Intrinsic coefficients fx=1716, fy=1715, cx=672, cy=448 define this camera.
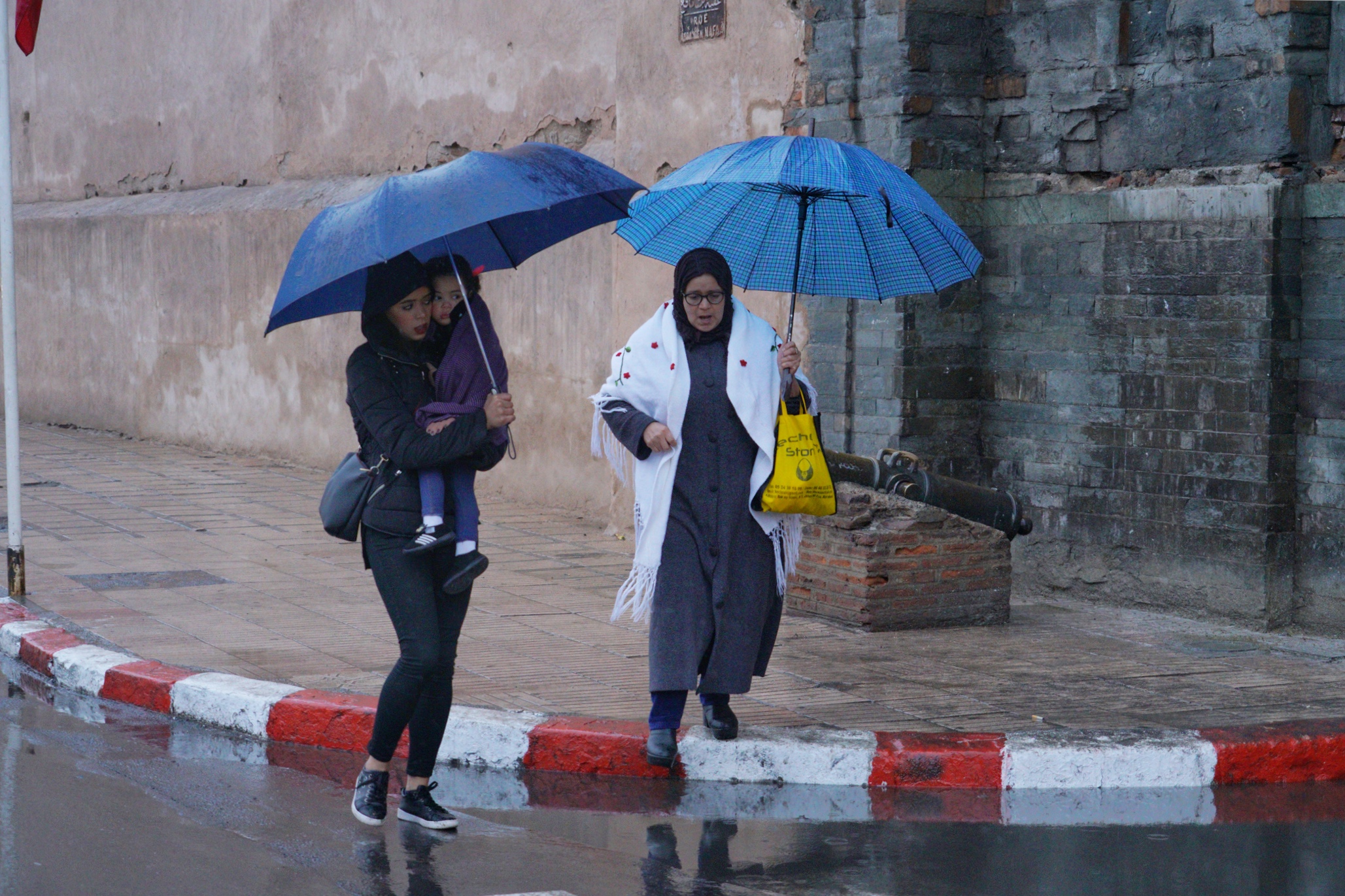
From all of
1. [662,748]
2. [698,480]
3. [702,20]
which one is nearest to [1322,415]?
[698,480]

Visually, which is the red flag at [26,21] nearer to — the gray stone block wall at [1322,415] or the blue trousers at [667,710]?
the blue trousers at [667,710]

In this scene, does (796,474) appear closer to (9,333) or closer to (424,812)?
(424,812)

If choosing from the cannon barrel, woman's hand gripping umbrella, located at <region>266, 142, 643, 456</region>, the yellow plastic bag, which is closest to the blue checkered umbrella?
the yellow plastic bag

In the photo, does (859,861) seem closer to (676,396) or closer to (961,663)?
(676,396)

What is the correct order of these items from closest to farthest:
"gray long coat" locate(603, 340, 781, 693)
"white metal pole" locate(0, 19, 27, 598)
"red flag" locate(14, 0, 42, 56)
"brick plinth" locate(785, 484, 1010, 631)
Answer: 1. "gray long coat" locate(603, 340, 781, 693)
2. "brick plinth" locate(785, 484, 1010, 631)
3. "white metal pole" locate(0, 19, 27, 598)
4. "red flag" locate(14, 0, 42, 56)

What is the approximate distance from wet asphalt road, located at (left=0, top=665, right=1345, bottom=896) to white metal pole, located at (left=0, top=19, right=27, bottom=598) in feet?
9.52

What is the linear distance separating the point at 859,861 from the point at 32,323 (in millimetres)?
16517

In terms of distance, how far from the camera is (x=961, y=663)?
717 cm

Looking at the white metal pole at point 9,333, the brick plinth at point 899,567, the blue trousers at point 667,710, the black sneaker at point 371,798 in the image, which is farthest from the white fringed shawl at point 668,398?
the white metal pole at point 9,333

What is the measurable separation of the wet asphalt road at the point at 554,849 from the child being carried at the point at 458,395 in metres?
0.80

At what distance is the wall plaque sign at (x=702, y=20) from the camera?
33.9 feet

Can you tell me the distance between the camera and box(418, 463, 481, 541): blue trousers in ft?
15.8

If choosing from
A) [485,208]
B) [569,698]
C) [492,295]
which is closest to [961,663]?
[569,698]

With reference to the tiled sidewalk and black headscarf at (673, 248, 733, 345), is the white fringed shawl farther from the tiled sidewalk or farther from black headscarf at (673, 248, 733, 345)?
the tiled sidewalk
